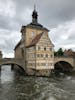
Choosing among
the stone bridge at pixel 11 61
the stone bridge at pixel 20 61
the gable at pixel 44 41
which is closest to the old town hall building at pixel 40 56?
the gable at pixel 44 41

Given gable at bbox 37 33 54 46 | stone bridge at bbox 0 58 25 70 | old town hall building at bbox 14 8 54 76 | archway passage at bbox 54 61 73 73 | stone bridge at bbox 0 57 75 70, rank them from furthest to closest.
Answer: archway passage at bbox 54 61 73 73 < gable at bbox 37 33 54 46 < old town hall building at bbox 14 8 54 76 < stone bridge at bbox 0 57 75 70 < stone bridge at bbox 0 58 25 70

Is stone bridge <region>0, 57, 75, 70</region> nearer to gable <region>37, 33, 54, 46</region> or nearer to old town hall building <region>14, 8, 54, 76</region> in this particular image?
old town hall building <region>14, 8, 54, 76</region>

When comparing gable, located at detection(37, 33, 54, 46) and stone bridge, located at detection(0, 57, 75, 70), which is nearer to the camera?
stone bridge, located at detection(0, 57, 75, 70)

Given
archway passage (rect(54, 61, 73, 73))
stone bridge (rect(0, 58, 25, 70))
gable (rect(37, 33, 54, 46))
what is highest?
gable (rect(37, 33, 54, 46))

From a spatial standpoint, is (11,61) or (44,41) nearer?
(11,61)

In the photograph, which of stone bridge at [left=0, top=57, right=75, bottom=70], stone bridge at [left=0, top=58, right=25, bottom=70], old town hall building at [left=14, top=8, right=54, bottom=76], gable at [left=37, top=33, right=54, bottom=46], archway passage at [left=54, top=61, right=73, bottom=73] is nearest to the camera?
stone bridge at [left=0, top=58, right=25, bottom=70]

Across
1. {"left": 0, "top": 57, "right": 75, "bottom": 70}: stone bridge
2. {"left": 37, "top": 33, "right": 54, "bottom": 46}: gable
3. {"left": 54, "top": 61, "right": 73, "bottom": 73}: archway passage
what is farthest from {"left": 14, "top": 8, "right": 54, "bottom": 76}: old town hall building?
{"left": 54, "top": 61, "right": 73, "bottom": 73}: archway passage

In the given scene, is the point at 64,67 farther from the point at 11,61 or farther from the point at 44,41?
the point at 11,61

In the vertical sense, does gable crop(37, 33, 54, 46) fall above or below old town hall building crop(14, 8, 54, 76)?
above

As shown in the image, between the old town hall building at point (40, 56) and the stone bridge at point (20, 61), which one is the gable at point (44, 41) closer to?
the old town hall building at point (40, 56)

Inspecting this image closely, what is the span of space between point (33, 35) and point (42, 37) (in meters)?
5.35

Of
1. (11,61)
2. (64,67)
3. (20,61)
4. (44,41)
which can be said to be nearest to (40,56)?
(44,41)

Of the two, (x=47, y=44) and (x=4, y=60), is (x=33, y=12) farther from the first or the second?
(x=4, y=60)

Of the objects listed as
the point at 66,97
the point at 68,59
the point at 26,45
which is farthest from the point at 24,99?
the point at 68,59
